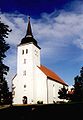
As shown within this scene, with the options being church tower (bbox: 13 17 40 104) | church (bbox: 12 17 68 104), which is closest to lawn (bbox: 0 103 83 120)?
church (bbox: 12 17 68 104)

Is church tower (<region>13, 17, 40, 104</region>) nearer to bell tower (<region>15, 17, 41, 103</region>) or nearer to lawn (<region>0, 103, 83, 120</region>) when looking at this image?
bell tower (<region>15, 17, 41, 103</region>)

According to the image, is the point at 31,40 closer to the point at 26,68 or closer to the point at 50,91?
the point at 26,68

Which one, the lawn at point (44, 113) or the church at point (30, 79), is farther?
the church at point (30, 79)

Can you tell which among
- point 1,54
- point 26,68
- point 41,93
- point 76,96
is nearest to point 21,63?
point 26,68

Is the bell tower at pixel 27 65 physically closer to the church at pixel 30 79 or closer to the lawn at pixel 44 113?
the church at pixel 30 79

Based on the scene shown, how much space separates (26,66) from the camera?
4728cm

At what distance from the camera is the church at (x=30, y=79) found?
4547 cm

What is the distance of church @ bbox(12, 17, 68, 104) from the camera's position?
149ft

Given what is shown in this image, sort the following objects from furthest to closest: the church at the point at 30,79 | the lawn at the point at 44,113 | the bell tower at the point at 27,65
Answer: the bell tower at the point at 27,65 → the church at the point at 30,79 → the lawn at the point at 44,113

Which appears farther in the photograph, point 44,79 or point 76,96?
point 44,79

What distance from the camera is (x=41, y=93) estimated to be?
4591cm

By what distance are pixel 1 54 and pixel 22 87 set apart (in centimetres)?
2083

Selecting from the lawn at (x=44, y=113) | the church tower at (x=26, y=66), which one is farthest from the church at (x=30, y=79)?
the lawn at (x=44, y=113)

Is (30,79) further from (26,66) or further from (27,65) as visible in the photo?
(27,65)
